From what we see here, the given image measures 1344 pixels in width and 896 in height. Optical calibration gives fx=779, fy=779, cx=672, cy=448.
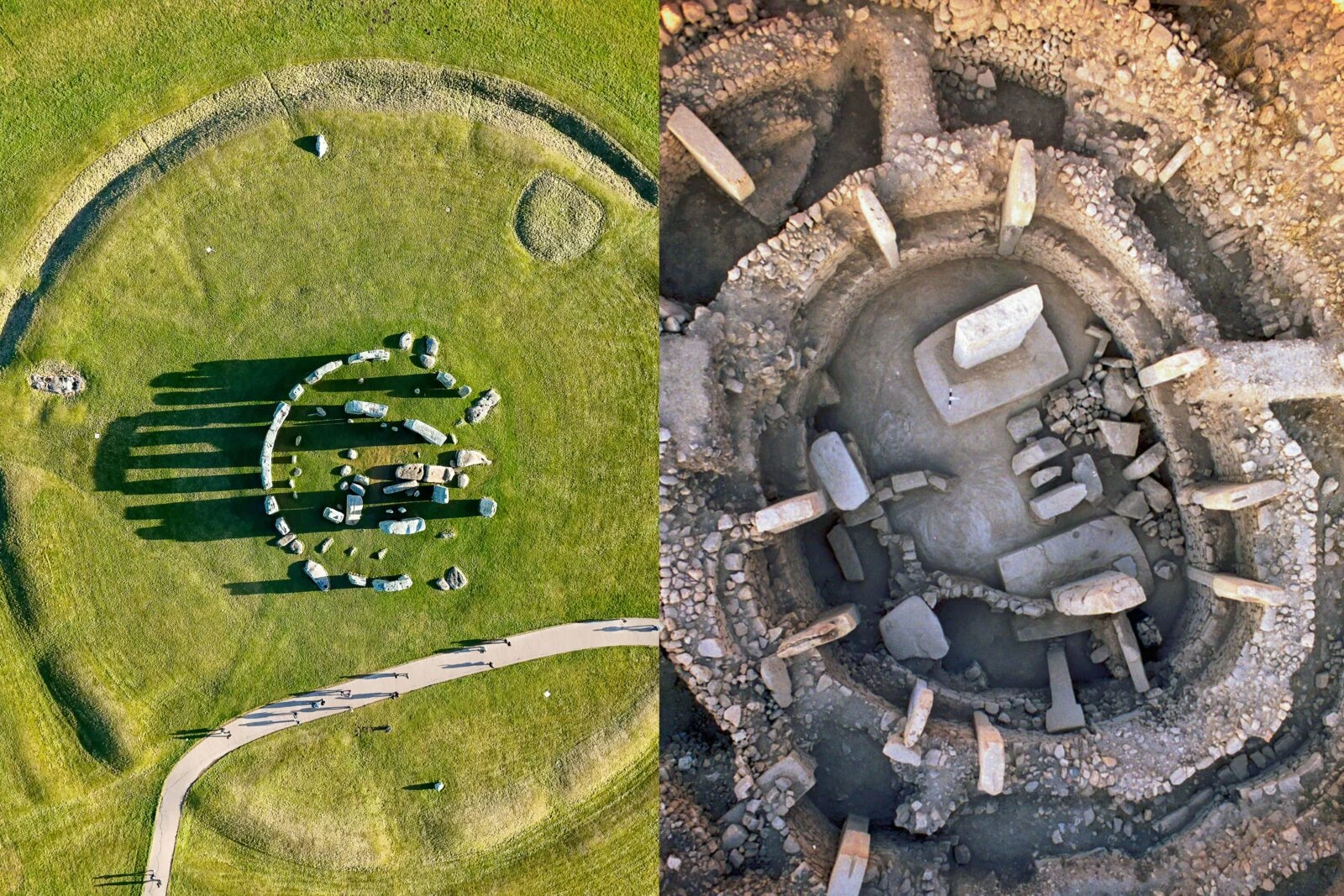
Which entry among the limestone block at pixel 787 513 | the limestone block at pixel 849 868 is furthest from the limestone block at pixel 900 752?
the limestone block at pixel 787 513

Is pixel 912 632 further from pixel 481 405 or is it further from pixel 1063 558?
pixel 481 405

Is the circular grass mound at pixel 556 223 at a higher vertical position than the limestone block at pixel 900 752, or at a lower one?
higher

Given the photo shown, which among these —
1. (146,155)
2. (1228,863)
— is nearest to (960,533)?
(1228,863)

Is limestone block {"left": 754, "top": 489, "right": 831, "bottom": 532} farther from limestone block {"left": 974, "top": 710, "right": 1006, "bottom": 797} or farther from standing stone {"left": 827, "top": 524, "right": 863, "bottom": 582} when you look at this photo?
limestone block {"left": 974, "top": 710, "right": 1006, "bottom": 797}

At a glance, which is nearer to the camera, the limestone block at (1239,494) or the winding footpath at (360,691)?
the limestone block at (1239,494)

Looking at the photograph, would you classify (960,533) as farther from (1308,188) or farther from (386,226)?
(386,226)

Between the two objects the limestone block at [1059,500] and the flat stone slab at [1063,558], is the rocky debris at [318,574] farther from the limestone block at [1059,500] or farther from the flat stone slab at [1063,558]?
the limestone block at [1059,500]

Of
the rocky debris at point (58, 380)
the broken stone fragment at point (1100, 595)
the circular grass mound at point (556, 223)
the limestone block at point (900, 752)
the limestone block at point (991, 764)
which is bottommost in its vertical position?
the limestone block at point (991, 764)

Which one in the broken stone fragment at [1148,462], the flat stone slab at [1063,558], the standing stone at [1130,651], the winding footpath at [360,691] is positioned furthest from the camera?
the winding footpath at [360,691]
